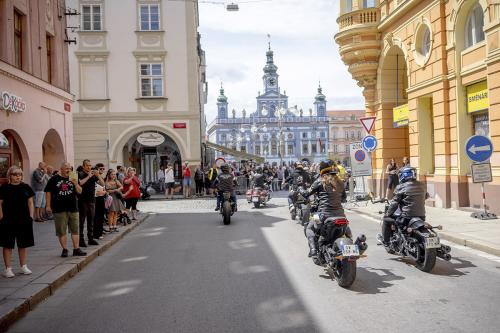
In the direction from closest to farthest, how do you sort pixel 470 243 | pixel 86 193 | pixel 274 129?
pixel 470 243 < pixel 86 193 < pixel 274 129

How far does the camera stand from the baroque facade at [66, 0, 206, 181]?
29.3 m

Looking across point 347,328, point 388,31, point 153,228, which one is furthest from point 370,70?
point 347,328

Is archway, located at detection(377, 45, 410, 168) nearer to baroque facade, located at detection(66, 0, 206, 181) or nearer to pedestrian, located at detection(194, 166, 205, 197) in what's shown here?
pedestrian, located at detection(194, 166, 205, 197)

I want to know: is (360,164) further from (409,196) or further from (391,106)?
(409,196)

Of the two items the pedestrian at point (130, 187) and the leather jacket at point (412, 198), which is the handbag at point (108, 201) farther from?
the leather jacket at point (412, 198)

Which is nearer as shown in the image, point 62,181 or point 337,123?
point 62,181

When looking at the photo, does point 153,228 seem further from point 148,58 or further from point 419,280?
point 148,58

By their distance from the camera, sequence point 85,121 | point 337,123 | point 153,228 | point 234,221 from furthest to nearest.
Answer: point 337,123 → point 85,121 → point 234,221 → point 153,228

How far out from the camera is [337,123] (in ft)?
414

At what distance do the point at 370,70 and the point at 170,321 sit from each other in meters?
18.1

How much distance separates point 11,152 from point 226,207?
6.43 m

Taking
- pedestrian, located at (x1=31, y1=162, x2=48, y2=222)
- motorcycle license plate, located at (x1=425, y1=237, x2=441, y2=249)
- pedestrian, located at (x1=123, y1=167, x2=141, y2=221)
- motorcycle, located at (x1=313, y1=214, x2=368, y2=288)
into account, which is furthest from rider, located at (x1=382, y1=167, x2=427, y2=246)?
pedestrian, located at (x1=31, y1=162, x2=48, y2=222)

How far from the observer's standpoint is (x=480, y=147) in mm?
11875

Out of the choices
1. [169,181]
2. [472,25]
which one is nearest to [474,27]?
[472,25]
